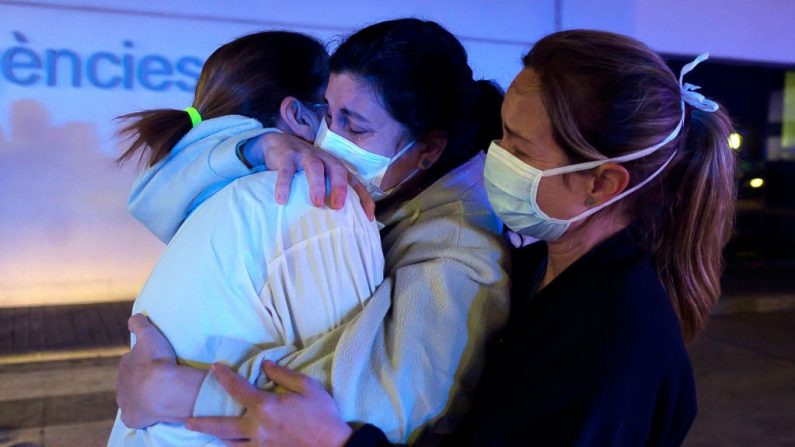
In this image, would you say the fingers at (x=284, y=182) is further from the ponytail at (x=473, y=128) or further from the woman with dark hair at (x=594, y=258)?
the ponytail at (x=473, y=128)

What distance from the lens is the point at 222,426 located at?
1.22 m

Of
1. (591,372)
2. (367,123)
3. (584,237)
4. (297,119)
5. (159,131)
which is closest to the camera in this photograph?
(591,372)

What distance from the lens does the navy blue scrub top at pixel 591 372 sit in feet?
3.78

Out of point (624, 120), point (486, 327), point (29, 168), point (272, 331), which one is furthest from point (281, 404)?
point (29, 168)

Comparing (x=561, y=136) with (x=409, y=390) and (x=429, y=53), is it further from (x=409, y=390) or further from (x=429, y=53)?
(x=409, y=390)

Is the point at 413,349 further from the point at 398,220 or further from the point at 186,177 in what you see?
the point at 186,177

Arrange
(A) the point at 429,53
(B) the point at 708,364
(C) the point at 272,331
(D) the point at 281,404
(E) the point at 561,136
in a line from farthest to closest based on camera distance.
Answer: (B) the point at 708,364 < (A) the point at 429,53 < (E) the point at 561,136 < (C) the point at 272,331 < (D) the point at 281,404

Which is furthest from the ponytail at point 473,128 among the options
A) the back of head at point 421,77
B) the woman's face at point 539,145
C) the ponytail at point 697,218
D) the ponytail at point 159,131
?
the ponytail at point 159,131

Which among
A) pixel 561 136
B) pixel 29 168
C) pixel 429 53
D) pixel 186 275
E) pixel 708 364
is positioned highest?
pixel 429 53

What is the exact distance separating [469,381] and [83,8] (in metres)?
5.95

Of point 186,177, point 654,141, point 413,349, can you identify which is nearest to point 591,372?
point 413,349

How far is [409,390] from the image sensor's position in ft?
4.12

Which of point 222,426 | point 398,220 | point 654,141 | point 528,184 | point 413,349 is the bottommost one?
point 222,426

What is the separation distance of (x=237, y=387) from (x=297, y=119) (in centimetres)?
89
